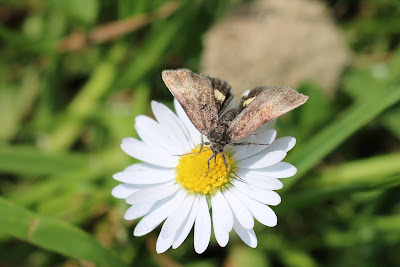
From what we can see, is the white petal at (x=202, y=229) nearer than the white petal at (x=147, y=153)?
Yes

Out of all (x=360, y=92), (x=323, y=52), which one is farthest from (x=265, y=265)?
(x=323, y=52)

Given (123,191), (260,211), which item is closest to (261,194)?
(260,211)

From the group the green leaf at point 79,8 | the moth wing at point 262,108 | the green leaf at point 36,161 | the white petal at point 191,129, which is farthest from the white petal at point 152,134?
the green leaf at point 79,8

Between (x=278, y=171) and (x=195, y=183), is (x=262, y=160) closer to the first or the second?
(x=278, y=171)

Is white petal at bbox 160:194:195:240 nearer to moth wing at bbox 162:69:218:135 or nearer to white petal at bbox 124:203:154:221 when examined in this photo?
white petal at bbox 124:203:154:221

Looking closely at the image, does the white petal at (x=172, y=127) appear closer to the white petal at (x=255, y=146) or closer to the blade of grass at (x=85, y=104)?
the white petal at (x=255, y=146)
